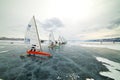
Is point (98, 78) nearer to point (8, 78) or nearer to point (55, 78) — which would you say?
point (55, 78)

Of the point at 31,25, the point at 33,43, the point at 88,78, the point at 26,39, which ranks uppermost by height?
the point at 31,25

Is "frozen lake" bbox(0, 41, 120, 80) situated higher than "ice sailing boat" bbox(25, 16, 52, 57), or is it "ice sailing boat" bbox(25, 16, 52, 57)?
"ice sailing boat" bbox(25, 16, 52, 57)

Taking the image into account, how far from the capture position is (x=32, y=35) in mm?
15344

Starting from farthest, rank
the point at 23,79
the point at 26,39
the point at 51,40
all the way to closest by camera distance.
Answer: the point at 51,40 < the point at 26,39 < the point at 23,79

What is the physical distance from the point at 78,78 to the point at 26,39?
13376mm

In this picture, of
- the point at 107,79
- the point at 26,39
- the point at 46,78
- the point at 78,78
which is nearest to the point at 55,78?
the point at 46,78

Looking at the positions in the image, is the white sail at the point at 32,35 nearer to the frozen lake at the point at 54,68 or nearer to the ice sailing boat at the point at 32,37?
the ice sailing boat at the point at 32,37

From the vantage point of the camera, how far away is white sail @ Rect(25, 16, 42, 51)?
15195mm

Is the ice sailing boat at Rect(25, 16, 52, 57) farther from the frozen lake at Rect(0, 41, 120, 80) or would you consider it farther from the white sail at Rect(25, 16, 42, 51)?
the frozen lake at Rect(0, 41, 120, 80)

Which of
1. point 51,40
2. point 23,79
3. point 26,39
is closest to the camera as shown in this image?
point 23,79

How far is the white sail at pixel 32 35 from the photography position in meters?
15.2

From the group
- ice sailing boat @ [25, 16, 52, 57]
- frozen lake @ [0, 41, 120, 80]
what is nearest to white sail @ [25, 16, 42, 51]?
ice sailing boat @ [25, 16, 52, 57]

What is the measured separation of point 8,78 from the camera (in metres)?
6.48

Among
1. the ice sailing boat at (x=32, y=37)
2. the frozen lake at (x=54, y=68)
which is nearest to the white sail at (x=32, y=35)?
the ice sailing boat at (x=32, y=37)
